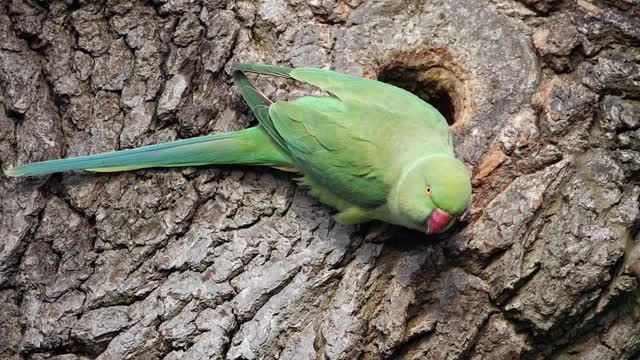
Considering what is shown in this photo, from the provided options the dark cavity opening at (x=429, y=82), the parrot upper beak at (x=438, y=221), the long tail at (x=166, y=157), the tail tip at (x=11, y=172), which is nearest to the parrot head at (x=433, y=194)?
the parrot upper beak at (x=438, y=221)

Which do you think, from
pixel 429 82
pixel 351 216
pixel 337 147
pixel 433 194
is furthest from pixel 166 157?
pixel 429 82

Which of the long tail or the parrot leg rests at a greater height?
the long tail

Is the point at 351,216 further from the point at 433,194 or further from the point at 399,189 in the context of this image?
the point at 433,194

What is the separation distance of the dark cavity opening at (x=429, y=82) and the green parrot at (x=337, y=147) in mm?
261

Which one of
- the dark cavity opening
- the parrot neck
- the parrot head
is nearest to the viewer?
the parrot head

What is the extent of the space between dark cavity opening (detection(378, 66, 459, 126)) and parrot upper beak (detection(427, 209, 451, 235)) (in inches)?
31.5

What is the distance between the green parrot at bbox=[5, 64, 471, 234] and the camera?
11.5ft

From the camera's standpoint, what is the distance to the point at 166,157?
11.6ft

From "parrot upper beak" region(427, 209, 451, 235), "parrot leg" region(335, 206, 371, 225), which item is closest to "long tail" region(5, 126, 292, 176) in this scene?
"parrot leg" region(335, 206, 371, 225)

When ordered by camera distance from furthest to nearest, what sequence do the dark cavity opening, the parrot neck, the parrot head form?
the dark cavity opening → the parrot neck → the parrot head

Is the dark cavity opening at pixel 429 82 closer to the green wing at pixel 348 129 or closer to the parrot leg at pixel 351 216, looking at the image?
the green wing at pixel 348 129

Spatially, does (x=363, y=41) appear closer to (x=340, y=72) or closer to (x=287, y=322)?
(x=340, y=72)

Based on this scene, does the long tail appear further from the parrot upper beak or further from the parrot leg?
the parrot upper beak

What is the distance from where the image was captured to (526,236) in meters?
3.34
